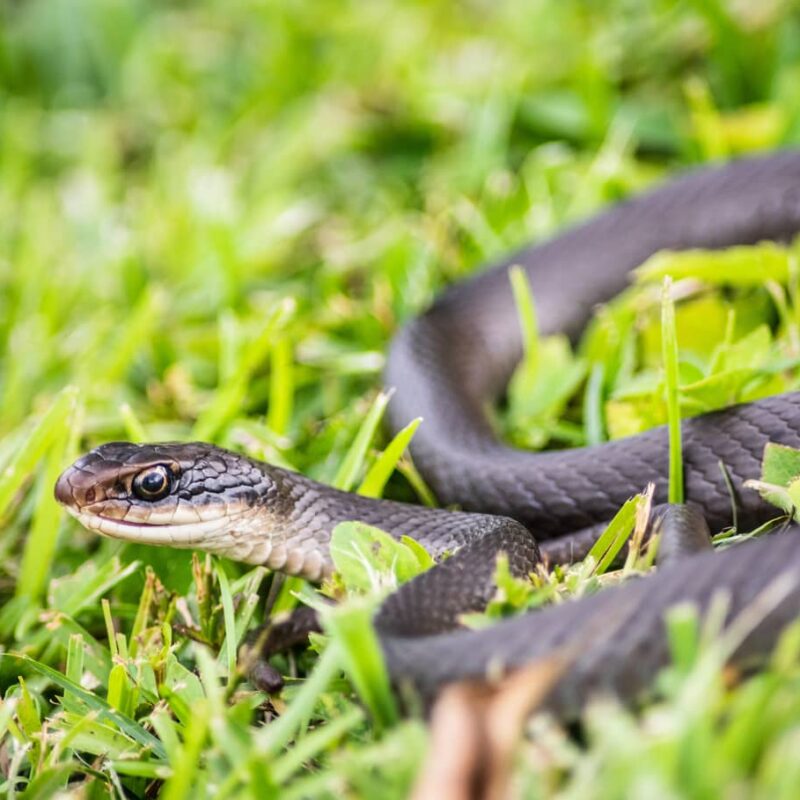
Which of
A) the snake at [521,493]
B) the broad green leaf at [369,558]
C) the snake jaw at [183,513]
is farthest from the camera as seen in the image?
the snake jaw at [183,513]

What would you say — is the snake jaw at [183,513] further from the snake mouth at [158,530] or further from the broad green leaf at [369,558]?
the broad green leaf at [369,558]

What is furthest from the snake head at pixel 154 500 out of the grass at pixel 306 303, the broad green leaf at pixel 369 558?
the broad green leaf at pixel 369 558

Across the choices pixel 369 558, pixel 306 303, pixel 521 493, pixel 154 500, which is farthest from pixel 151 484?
pixel 306 303

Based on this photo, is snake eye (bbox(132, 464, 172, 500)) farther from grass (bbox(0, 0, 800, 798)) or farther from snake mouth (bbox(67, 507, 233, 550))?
grass (bbox(0, 0, 800, 798))

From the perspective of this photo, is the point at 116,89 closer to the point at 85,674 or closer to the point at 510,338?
the point at 510,338

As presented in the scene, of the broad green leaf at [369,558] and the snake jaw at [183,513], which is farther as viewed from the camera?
the snake jaw at [183,513]

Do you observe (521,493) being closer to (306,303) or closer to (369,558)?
(369,558)

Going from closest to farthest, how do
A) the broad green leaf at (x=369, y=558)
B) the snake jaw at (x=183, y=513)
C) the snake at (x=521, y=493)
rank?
1. the snake at (x=521, y=493)
2. the broad green leaf at (x=369, y=558)
3. the snake jaw at (x=183, y=513)

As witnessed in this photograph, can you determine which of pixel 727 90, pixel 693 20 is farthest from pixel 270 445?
pixel 693 20
